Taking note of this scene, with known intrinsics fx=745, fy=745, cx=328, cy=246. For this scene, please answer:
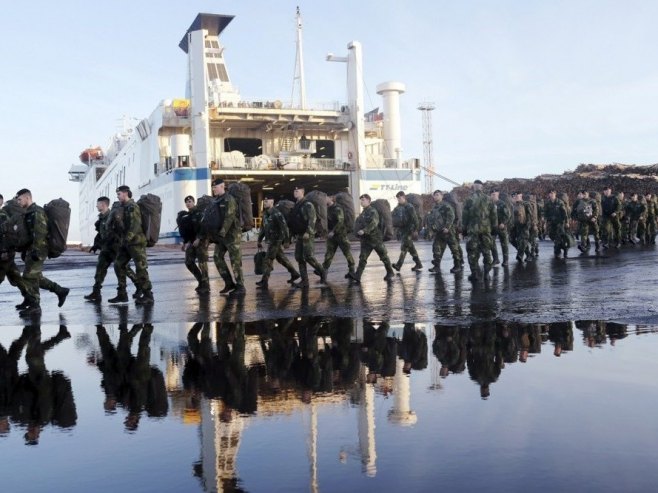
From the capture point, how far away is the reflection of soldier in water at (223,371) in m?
4.39

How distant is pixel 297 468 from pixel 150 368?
2.60m

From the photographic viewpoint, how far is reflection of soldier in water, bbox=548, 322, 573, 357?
224 inches

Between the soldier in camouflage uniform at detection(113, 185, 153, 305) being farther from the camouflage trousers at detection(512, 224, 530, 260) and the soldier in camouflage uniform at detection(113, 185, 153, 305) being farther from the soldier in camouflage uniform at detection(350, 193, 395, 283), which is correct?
the camouflage trousers at detection(512, 224, 530, 260)

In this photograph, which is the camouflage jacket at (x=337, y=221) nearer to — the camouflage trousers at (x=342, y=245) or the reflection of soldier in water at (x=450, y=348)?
the camouflage trousers at (x=342, y=245)

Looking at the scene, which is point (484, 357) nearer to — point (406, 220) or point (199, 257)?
point (199, 257)

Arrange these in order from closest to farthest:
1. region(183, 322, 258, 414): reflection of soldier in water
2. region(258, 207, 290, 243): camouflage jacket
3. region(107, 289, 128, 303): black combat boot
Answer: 1. region(183, 322, 258, 414): reflection of soldier in water
2. region(107, 289, 128, 303): black combat boot
3. region(258, 207, 290, 243): camouflage jacket

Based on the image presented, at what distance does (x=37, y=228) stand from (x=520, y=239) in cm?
1141

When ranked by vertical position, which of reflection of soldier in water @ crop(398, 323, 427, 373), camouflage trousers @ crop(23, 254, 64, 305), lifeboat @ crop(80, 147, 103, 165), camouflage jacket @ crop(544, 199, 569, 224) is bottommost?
reflection of soldier in water @ crop(398, 323, 427, 373)

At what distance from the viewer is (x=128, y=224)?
10234mm

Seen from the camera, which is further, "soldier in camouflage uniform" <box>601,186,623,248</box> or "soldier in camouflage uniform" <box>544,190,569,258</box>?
"soldier in camouflage uniform" <box>601,186,623,248</box>

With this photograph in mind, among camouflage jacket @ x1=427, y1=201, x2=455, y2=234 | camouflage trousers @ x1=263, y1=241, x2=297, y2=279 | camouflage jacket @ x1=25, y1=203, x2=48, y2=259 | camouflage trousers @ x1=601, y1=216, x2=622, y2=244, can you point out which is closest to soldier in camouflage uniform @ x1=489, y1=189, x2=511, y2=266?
camouflage jacket @ x1=427, y1=201, x2=455, y2=234

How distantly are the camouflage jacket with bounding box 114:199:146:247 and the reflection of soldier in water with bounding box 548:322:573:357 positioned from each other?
5891 mm

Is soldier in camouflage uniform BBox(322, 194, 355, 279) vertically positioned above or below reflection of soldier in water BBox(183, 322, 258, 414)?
above

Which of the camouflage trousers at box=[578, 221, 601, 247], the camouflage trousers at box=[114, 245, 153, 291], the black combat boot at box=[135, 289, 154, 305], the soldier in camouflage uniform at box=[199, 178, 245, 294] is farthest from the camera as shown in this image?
the camouflage trousers at box=[578, 221, 601, 247]
